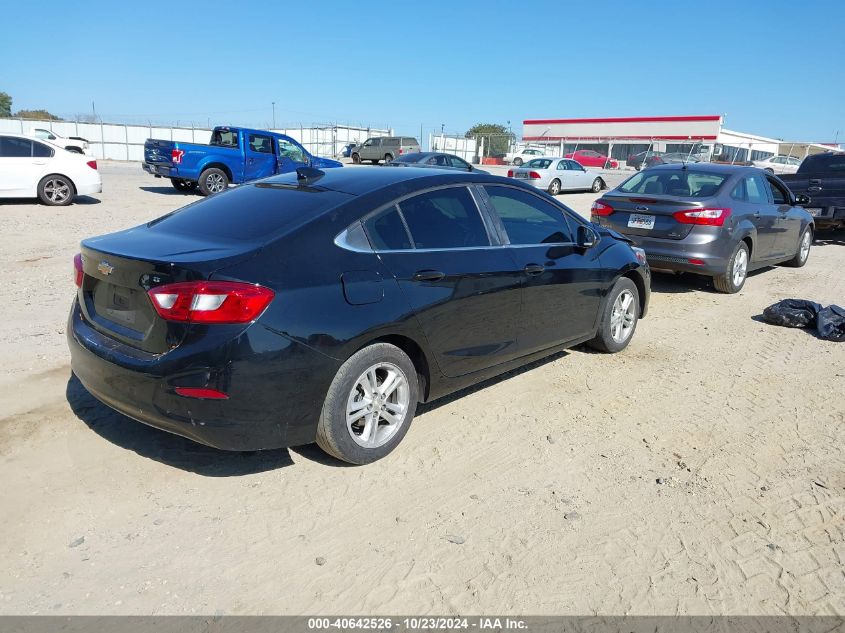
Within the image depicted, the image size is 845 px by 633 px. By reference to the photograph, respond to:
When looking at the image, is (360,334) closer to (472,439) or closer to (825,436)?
(472,439)

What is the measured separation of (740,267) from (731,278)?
32cm

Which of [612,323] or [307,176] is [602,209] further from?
[307,176]

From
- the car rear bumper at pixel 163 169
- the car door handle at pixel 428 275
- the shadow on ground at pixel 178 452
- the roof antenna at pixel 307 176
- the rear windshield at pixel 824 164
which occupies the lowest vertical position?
the shadow on ground at pixel 178 452

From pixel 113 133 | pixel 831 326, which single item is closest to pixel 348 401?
pixel 831 326

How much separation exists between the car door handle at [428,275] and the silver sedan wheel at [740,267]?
579 cm

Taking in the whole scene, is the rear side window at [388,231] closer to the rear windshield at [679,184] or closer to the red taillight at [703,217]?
the red taillight at [703,217]

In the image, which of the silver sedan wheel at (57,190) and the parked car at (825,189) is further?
the silver sedan wheel at (57,190)

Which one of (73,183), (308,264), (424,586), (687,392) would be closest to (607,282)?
(687,392)

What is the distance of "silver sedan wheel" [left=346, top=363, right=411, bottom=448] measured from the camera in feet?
11.8

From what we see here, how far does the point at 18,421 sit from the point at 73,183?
11.8 metres

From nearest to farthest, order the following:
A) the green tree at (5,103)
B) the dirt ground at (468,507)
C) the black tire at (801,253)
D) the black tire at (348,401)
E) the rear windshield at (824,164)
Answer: the dirt ground at (468,507), the black tire at (348,401), the black tire at (801,253), the rear windshield at (824,164), the green tree at (5,103)

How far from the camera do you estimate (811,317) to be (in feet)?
22.4

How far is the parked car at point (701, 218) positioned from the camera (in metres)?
7.84

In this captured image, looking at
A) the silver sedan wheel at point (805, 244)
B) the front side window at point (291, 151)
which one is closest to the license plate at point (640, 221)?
the silver sedan wheel at point (805, 244)
